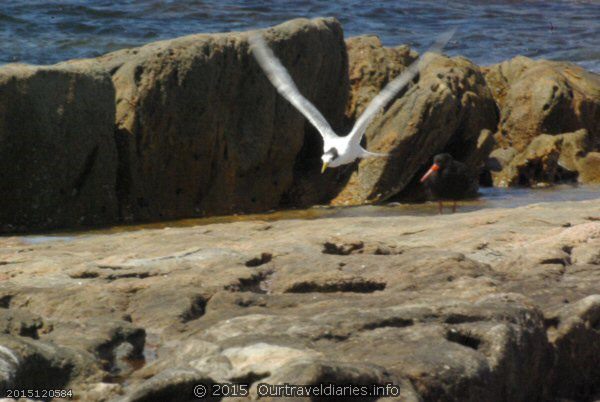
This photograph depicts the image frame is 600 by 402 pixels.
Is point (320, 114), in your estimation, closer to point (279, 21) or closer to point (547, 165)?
point (547, 165)

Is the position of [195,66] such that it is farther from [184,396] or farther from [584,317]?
[184,396]

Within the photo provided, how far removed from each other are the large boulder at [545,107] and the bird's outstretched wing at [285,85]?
4727mm

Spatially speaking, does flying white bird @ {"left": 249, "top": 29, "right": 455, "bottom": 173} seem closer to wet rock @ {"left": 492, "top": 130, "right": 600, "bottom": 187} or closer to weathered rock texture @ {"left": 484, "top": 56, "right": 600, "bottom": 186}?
wet rock @ {"left": 492, "top": 130, "right": 600, "bottom": 187}

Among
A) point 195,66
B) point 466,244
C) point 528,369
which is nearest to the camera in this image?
point 528,369

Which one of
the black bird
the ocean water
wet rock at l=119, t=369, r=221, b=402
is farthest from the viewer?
the ocean water

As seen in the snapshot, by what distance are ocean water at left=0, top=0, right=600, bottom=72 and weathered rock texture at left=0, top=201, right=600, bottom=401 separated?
11.5m

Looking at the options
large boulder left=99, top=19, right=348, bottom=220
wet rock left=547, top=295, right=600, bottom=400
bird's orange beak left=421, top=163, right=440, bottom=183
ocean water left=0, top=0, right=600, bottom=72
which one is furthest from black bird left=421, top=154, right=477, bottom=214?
ocean water left=0, top=0, right=600, bottom=72

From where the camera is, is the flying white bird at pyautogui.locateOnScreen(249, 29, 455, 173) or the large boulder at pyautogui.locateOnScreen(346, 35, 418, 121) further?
the large boulder at pyautogui.locateOnScreen(346, 35, 418, 121)

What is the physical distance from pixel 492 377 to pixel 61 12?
1800 cm

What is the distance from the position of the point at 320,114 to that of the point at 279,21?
465 inches

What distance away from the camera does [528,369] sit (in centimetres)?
506

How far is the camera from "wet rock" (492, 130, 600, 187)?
13438mm

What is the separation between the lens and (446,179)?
11.6 meters

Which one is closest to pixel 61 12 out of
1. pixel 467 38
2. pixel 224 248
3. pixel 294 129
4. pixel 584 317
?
pixel 467 38
